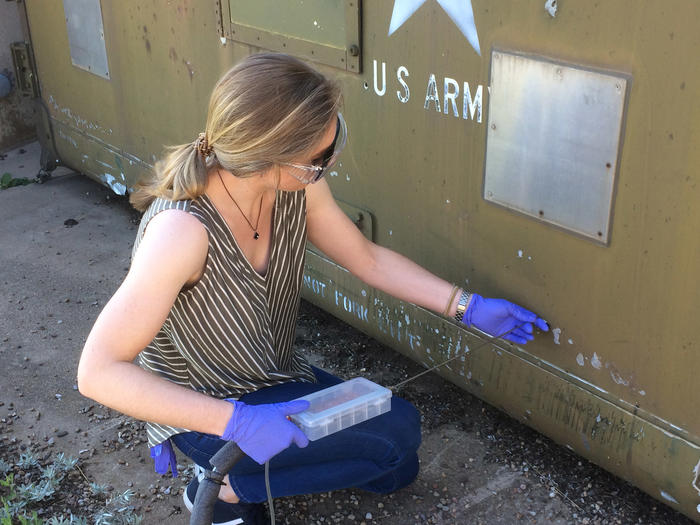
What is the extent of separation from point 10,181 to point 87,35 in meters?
1.49

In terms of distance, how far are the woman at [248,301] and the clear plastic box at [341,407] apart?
42 millimetres

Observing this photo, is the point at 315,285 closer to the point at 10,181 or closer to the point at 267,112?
the point at 267,112

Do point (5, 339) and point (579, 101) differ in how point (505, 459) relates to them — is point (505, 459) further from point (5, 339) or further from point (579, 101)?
point (5, 339)

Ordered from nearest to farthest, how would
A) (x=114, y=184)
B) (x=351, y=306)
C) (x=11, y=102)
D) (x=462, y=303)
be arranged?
(x=462, y=303) < (x=351, y=306) < (x=114, y=184) < (x=11, y=102)

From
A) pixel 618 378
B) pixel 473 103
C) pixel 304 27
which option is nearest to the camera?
pixel 618 378

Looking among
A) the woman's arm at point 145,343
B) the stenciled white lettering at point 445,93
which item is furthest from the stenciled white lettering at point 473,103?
the woman's arm at point 145,343

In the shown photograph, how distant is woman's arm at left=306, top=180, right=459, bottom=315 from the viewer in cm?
245

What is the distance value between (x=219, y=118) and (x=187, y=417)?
70 cm

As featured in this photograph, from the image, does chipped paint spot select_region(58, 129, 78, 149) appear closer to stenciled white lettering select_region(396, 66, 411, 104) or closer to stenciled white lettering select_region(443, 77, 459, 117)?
stenciled white lettering select_region(396, 66, 411, 104)

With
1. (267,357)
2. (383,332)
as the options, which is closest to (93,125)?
(383,332)

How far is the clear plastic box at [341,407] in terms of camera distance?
2.03 meters

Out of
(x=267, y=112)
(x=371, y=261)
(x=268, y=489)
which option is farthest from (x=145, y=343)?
(x=371, y=261)

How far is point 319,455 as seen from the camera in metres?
2.23

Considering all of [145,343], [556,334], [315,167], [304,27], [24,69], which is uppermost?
[304,27]
